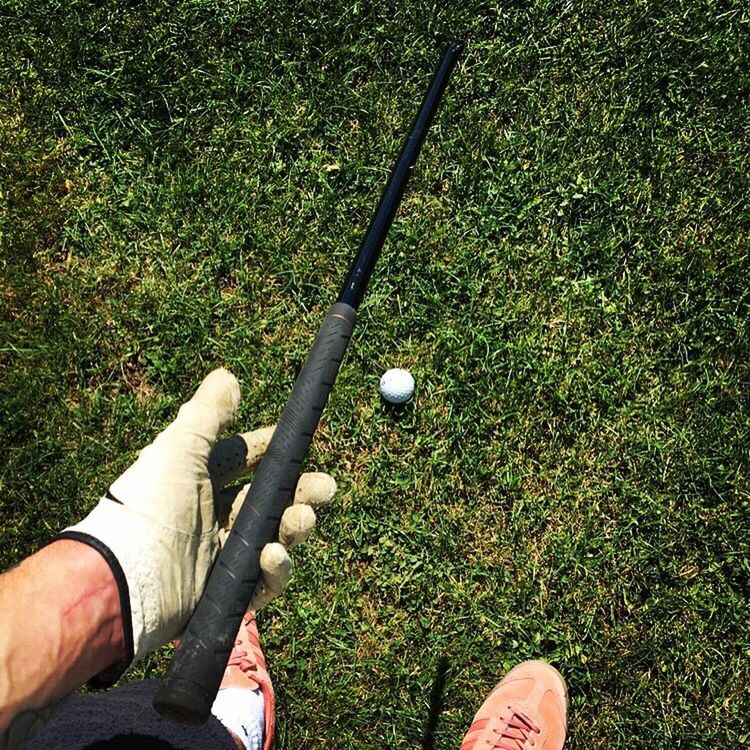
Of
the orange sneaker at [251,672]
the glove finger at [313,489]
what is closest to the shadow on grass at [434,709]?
the orange sneaker at [251,672]

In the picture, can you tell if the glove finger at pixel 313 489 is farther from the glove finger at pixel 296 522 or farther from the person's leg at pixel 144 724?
the person's leg at pixel 144 724

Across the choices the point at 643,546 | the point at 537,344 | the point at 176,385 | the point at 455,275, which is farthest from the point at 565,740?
the point at 176,385

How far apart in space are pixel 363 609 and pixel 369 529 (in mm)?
393

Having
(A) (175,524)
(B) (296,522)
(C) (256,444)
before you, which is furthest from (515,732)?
(A) (175,524)

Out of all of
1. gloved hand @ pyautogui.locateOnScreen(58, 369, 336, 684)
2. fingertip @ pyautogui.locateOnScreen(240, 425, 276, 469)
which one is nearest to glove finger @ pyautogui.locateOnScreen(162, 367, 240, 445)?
gloved hand @ pyautogui.locateOnScreen(58, 369, 336, 684)

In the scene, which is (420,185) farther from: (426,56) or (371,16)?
(371,16)

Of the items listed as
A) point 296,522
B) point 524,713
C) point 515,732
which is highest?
point 296,522

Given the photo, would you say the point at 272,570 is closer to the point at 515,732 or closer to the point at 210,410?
the point at 210,410

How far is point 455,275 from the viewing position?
12.8ft

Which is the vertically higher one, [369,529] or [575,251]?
[575,251]

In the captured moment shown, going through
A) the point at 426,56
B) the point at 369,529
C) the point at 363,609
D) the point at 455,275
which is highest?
the point at 426,56

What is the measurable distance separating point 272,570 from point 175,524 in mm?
351

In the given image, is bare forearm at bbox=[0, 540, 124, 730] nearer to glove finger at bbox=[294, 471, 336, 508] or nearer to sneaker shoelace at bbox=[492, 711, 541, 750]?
glove finger at bbox=[294, 471, 336, 508]

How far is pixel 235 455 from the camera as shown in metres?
2.72
